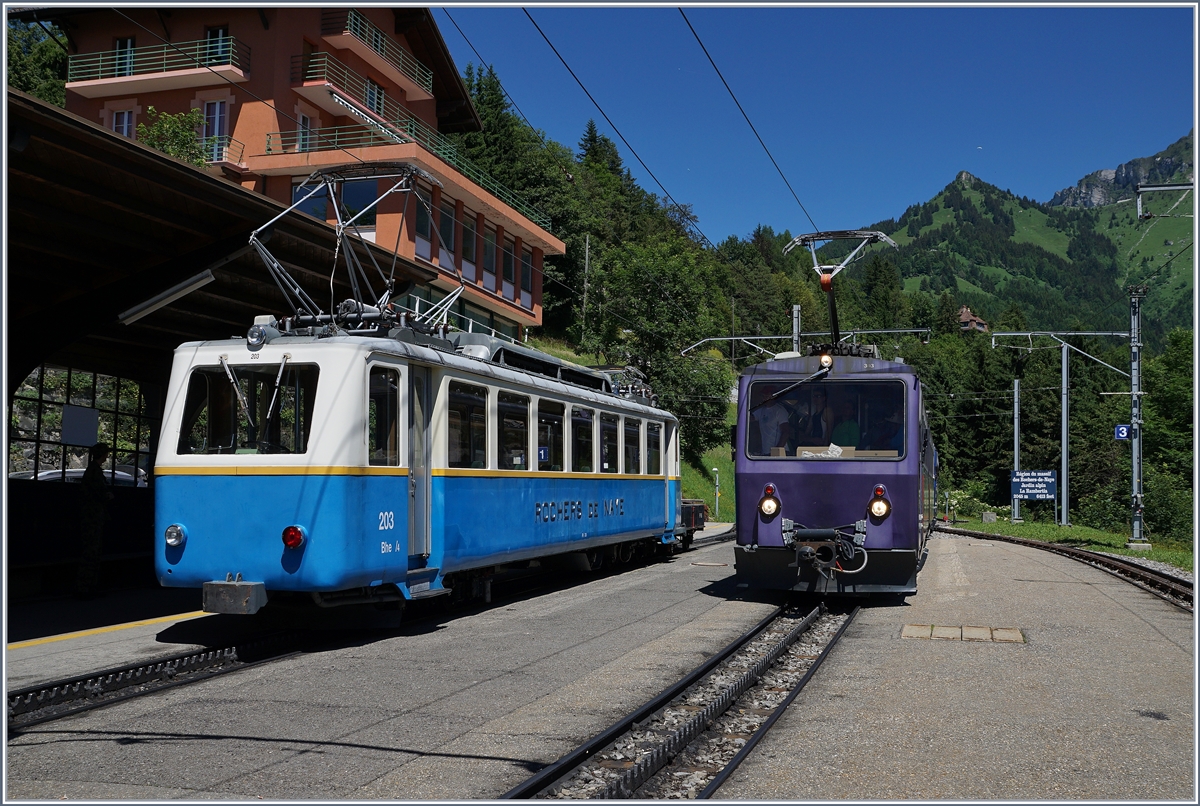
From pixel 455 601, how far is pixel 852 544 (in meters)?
4.77

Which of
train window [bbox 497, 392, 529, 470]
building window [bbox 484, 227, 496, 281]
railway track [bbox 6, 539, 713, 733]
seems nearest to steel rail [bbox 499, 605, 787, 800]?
railway track [bbox 6, 539, 713, 733]

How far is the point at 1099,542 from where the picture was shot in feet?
102

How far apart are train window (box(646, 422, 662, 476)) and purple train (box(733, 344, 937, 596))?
18.8ft

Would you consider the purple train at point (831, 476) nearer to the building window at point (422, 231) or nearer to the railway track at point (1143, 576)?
the railway track at point (1143, 576)

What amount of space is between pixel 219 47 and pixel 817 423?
2882 cm

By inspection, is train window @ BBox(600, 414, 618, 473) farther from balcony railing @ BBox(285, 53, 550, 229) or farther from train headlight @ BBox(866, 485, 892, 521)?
balcony railing @ BBox(285, 53, 550, 229)

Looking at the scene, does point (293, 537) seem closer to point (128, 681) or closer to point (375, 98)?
point (128, 681)

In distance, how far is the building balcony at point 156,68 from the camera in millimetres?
34062

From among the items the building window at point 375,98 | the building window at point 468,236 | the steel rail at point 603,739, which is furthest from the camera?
the building window at point 375,98

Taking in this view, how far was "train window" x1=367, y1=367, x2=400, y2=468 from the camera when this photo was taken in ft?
32.8

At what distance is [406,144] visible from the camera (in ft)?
96.5

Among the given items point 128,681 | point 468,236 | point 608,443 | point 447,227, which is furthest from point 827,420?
point 468,236

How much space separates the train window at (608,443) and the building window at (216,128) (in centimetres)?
2230

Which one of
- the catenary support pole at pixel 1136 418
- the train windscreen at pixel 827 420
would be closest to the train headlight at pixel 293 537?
the train windscreen at pixel 827 420
